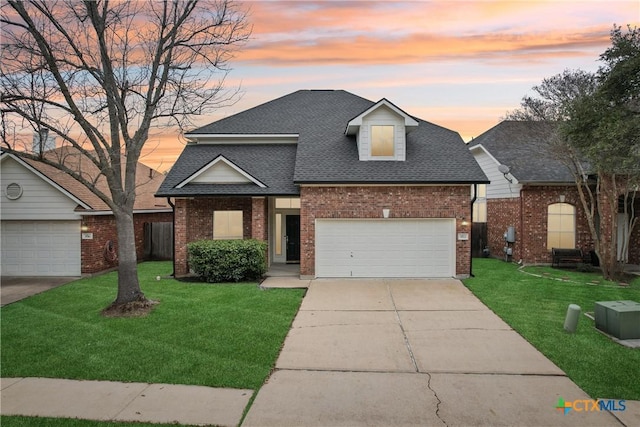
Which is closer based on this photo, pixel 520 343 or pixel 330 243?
pixel 520 343

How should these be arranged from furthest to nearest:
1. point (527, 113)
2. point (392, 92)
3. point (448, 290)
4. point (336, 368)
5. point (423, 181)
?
point (392, 92) < point (527, 113) < point (423, 181) < point (448, 290) < point (336, 368)

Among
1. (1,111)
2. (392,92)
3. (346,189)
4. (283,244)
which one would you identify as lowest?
(283,244)

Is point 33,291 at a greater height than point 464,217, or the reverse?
point 464,217

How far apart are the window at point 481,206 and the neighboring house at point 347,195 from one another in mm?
5214

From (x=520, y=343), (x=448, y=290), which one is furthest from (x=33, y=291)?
(x=520, y=343)

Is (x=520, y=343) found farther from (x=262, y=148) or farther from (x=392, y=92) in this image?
(x=392, y=92)

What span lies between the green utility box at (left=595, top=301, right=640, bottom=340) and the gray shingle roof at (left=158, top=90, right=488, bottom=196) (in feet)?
21.1

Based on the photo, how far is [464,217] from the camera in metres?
13.9

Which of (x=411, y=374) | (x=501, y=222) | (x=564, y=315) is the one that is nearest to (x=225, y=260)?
(x=411, y=374)

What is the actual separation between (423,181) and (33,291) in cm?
1327

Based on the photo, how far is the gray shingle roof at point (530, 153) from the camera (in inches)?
601

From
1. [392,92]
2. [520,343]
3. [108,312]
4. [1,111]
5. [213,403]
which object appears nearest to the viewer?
[213,403]

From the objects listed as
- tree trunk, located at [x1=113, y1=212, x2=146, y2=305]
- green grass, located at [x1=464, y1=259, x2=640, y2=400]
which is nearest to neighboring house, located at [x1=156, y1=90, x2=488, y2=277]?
green grass, located at [x1=464, y1=259, x2=640, y2=400]

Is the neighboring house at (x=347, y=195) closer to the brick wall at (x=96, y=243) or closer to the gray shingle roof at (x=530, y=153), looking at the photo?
the gray shingle roof at (x=530, y=153)
